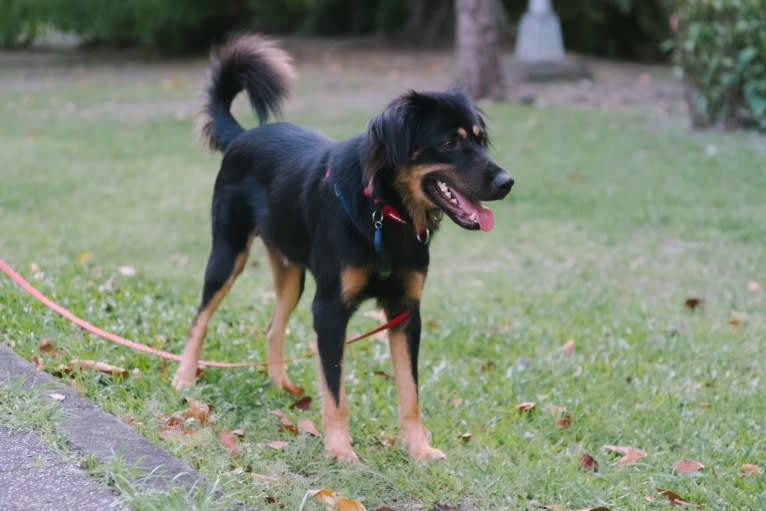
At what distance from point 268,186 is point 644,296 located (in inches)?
144

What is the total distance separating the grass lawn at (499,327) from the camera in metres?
4.36

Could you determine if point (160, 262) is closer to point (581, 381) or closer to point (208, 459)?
point (581, 381)

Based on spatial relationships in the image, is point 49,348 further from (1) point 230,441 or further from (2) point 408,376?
(2) point 408,376

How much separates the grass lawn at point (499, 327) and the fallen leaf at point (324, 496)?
0.24 ft

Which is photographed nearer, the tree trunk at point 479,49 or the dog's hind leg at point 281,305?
the dog's hind leg at point 281,305

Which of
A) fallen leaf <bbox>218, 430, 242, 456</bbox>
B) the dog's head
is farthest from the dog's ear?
fallen leaf <bbox>218, 430, 242, 456</bbox>

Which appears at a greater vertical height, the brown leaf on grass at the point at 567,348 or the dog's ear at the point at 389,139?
the dog's ear at the point at 389,139

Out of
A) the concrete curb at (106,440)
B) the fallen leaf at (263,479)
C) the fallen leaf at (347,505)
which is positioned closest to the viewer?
the concrete curb at (106,440)

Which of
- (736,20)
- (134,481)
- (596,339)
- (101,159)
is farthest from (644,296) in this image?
(101,159)

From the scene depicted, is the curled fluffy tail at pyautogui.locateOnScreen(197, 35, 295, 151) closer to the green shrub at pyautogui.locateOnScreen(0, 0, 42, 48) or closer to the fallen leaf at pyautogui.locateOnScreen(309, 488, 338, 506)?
the fallen leaf at pyautogui.locateOnScreen(309, 488, 338, 506)

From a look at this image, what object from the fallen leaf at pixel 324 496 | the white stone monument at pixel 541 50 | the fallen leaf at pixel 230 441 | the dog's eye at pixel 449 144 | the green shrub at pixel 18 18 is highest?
the dog's eye at pixel 449 144

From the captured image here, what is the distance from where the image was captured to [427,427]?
5055 mm

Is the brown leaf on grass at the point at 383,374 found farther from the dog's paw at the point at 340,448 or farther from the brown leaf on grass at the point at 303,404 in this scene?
the dog's paw at the point at 340,448

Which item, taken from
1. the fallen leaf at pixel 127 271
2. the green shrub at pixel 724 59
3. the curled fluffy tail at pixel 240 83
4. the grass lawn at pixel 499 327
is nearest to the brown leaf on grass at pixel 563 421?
the grass lawn at pixel 499 327
